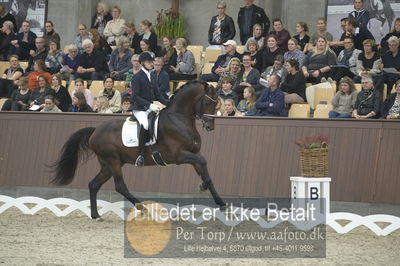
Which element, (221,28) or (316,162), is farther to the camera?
(221,28)

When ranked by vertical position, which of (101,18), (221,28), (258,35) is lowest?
(258,35)

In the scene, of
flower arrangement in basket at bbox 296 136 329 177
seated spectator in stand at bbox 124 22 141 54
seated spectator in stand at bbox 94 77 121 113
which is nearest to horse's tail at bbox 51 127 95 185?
seated spectator in stand at bbox 94 77 121 113

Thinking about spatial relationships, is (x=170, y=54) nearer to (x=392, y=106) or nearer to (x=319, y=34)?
(x=319, y=34)

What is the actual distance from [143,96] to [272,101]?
269 cm

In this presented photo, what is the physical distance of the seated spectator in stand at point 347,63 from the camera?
45.5ft

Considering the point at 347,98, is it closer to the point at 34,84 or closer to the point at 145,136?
the point at 145,136

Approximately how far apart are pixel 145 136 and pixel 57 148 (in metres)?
2.82

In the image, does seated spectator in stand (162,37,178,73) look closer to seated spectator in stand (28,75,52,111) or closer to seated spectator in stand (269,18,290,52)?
seated spectator in stand (269,18,290,52)

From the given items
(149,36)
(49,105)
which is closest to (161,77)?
(49,105)

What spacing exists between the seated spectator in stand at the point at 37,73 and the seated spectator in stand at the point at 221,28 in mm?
3418

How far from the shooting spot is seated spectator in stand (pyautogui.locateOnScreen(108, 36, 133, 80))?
52.3 ft

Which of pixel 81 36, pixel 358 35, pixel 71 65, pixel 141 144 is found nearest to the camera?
pixel 141 144

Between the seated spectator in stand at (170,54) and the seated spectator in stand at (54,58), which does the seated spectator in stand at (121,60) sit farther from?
the seated spectator in stand at (54,58)

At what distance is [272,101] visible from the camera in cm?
1284
